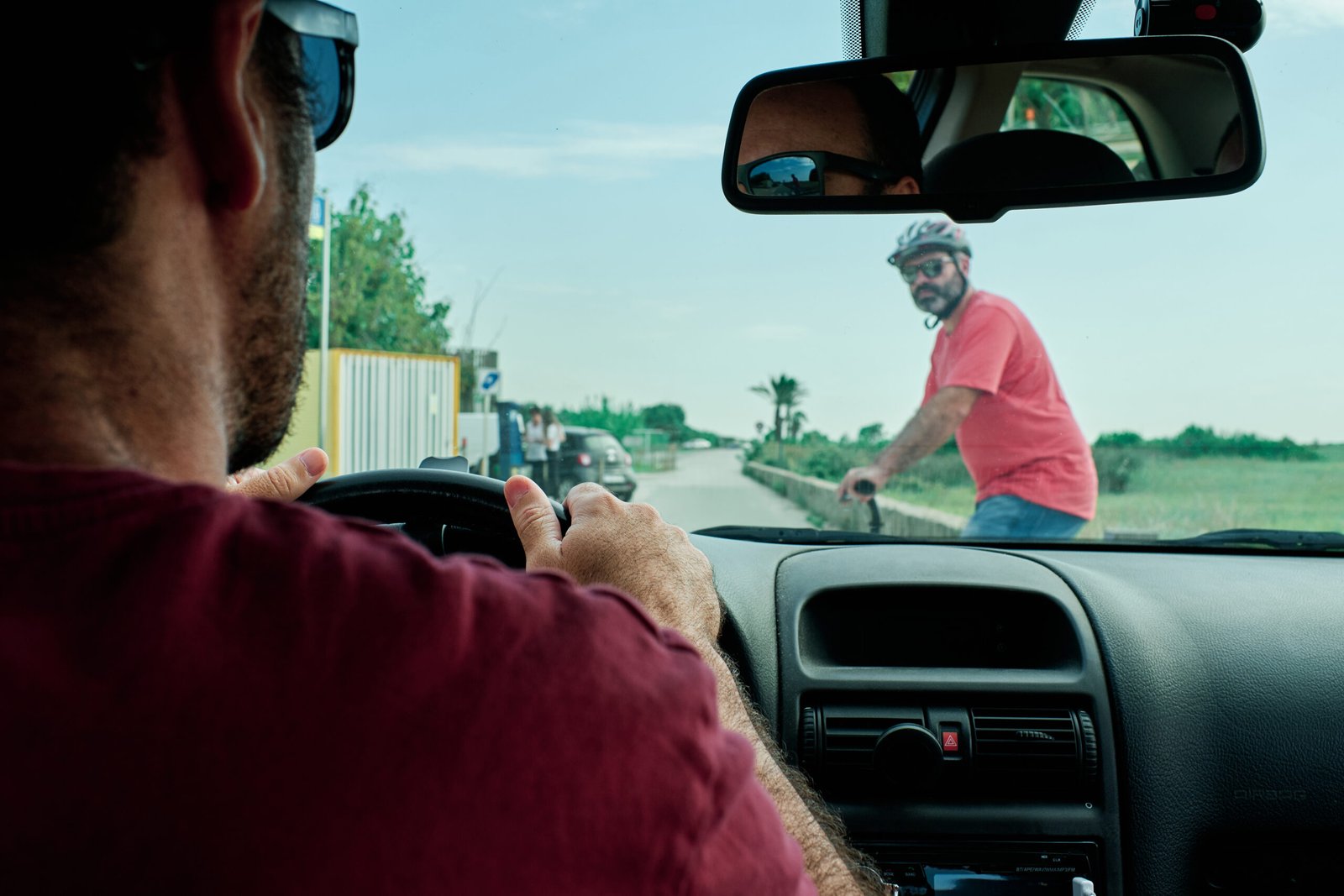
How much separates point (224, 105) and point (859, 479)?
306cm

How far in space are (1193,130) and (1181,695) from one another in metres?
1.38

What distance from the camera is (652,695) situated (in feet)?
2.73

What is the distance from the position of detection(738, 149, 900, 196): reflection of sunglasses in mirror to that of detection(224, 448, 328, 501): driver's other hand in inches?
52.2

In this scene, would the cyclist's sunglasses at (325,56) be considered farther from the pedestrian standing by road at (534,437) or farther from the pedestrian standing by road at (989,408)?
the pedestrian standing by road at (534,437)

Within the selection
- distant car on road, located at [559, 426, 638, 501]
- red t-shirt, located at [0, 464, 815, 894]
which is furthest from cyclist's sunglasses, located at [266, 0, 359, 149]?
distant car on road, located at [559, 426, 638, 501]

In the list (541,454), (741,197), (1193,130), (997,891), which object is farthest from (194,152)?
(541,454)

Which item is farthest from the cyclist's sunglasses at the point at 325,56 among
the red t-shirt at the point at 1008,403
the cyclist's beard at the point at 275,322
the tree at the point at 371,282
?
the tree at the point at 371,282

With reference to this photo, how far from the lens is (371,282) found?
9.77 metres

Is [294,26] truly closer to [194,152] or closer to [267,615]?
[194,152]

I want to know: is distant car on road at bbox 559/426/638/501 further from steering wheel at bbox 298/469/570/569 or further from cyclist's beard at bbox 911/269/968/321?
steering wheel at bbox 298/469/570/569

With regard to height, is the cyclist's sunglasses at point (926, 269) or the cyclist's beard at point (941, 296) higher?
the cyclist's sunglasses at point (926, 269)

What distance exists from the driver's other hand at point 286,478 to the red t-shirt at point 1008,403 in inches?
93.7

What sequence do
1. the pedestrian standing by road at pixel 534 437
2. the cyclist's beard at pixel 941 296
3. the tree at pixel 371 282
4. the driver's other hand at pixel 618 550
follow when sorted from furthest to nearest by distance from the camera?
the tree at pixel 371 282, the pedestrian standing by road at pixel 534 437, the cyclist's beard at pixel 941 296, the driver's other hand at pixel 618 550

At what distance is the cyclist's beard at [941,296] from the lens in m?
3.94
